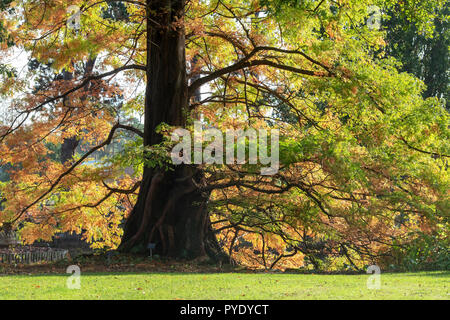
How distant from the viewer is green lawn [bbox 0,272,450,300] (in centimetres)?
648

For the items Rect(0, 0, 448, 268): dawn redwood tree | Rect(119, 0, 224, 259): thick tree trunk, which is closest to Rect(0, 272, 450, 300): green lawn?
Rect(0, 0, 448, 268): dawn redwood tree

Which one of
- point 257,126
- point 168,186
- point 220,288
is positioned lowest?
point 220,288

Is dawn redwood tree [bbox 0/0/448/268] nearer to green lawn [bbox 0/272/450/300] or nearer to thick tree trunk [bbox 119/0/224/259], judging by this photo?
thick tree trunk [bbox 119/0/224/259]

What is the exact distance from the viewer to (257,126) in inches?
538

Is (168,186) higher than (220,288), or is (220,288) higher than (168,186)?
(168,186)

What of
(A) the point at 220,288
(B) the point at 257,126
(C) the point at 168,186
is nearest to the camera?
(A) the point at 220,288

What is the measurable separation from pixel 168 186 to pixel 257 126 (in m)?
2.66

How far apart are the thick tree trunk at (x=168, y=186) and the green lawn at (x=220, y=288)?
3738mm

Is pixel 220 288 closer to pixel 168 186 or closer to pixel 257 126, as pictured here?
pixel 168 186

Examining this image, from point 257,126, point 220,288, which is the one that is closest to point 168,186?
point 257,126

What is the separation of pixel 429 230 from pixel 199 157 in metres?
5.00

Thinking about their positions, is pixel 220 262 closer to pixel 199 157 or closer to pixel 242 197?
pixel 242 197

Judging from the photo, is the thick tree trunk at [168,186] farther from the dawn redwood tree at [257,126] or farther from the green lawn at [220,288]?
the green lawn at [220,288]

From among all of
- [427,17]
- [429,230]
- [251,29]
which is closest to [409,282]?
[429,230]
